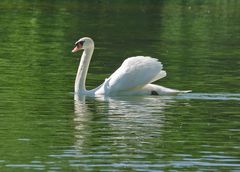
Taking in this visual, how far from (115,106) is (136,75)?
152 centimetres

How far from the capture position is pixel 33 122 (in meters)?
16.8

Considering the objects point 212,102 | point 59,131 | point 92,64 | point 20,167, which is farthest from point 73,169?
point 92,64

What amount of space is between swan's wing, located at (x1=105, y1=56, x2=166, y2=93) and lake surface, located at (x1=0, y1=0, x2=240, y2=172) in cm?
39

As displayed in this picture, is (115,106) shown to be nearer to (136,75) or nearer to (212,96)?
(136,75)

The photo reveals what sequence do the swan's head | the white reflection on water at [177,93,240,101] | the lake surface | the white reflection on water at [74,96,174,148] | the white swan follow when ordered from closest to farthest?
the lake surface < the white reflection on water at [74,96,174,148] < the white reflection on water at [177,93,240,101] < the white swan < the swan's head

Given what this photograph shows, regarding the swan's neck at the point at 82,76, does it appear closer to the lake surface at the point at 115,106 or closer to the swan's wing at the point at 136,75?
the lake surface at the point at 115,106

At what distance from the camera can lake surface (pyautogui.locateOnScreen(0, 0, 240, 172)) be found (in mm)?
13766

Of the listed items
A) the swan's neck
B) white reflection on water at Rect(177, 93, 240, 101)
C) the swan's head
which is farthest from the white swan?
the swan's head

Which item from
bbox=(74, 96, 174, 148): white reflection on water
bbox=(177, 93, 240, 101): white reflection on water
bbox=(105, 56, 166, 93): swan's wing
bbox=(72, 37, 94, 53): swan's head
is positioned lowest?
bbox=(177, 93, 240, 101): white reflection on water

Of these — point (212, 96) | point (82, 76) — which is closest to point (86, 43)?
point (82, 76)

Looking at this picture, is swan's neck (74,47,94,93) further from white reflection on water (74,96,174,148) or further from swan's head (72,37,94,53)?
white reflection on water (74,96,174,148)

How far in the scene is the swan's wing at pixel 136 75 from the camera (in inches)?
802

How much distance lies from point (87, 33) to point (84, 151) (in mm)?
22580

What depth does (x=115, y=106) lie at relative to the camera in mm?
19000
